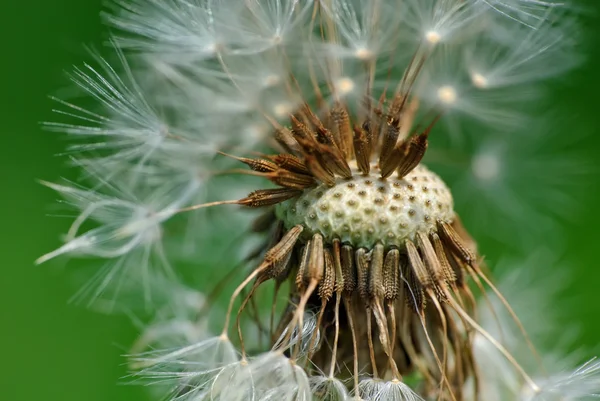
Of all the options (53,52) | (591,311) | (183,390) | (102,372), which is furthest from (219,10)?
(591,311)

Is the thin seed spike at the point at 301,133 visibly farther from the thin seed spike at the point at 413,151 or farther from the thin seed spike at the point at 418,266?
the thin seed spike at the point at 418,266

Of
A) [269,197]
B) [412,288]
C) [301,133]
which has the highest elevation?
[301,133]

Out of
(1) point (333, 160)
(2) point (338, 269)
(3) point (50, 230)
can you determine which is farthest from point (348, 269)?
(3) point (50, 230)

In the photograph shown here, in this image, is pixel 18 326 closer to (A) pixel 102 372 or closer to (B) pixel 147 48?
(A) pixel 102 372

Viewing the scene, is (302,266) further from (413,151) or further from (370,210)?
(413,151)

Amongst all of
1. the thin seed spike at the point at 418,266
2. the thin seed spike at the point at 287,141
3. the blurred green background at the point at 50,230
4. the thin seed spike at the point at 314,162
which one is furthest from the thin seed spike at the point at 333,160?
the blurred green background at the point at 50,230

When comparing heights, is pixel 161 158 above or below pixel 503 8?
below
